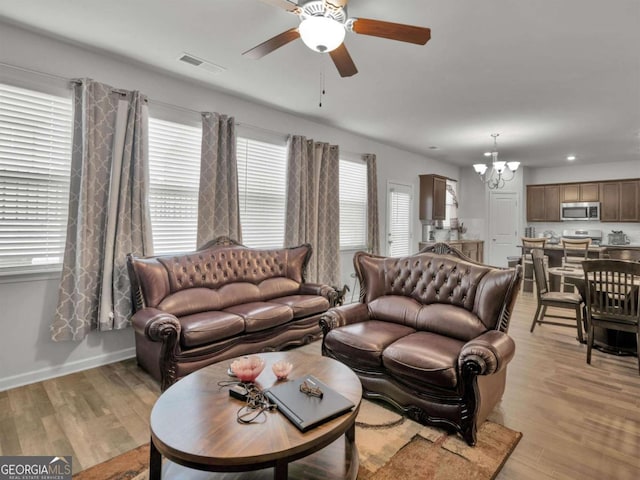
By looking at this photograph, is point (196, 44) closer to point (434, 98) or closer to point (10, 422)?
point (434, 98)

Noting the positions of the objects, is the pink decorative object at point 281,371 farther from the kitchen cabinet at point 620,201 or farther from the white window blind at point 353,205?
the kitchen cabinet at point 620,201

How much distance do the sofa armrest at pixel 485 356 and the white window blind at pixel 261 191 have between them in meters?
3.08

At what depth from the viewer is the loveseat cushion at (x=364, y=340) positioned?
98.6 inches

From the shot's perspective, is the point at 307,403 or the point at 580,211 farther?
the point at 580,211

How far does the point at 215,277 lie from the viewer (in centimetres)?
365

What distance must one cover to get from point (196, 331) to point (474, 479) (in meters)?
2.14

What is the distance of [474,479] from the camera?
1.79m

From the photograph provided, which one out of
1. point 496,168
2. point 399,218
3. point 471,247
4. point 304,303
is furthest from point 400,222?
point 304,303

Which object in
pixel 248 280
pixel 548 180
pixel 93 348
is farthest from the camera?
pixel 548 180

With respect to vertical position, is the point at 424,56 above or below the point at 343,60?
above

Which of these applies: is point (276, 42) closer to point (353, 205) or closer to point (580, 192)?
point (353, 205)

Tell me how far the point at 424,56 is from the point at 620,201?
7342 mm

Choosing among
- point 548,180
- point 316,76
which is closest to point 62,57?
point 316,76

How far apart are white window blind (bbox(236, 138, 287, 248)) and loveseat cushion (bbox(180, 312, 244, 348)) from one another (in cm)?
149
